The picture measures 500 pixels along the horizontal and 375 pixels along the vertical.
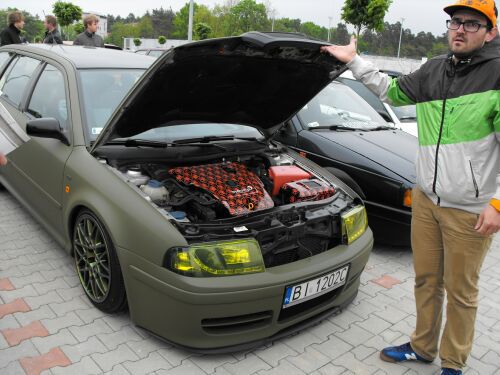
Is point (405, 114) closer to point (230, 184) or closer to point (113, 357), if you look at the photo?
point (230, 184)

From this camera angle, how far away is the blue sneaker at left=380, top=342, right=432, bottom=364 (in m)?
2.81

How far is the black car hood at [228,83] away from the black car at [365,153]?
3.20 ft

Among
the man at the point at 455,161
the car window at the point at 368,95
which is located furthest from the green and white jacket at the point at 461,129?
the car window at the point at 368,95

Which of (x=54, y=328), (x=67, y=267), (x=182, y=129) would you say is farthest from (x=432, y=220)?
(x=67, y=267)

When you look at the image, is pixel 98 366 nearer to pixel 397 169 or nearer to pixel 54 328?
pixel 54 328

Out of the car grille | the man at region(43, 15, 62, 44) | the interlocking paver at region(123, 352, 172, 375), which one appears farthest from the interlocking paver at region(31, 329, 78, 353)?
the man at region(43, 15, 62, 44)

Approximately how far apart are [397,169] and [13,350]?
3.35 metres

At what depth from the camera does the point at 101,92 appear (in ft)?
11.3

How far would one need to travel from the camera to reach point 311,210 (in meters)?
2.94

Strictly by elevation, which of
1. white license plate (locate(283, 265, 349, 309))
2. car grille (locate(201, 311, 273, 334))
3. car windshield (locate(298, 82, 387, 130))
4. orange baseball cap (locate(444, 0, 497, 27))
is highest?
orange baseball cap (locate(444, 0, 497, 27))

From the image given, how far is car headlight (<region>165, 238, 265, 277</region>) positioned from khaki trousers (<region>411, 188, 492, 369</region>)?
0.96 meters

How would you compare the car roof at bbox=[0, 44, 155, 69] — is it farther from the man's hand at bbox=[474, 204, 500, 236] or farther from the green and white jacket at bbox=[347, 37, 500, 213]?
the man's hand at bbox=[474, 204, 500, 236]

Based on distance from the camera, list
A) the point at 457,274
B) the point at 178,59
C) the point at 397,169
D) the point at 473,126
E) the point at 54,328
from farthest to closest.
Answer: the point at 397,169
the point at 54,328
the point at 178,59
the point at 457,274
the point at 473,126

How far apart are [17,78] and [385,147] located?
3640mm
